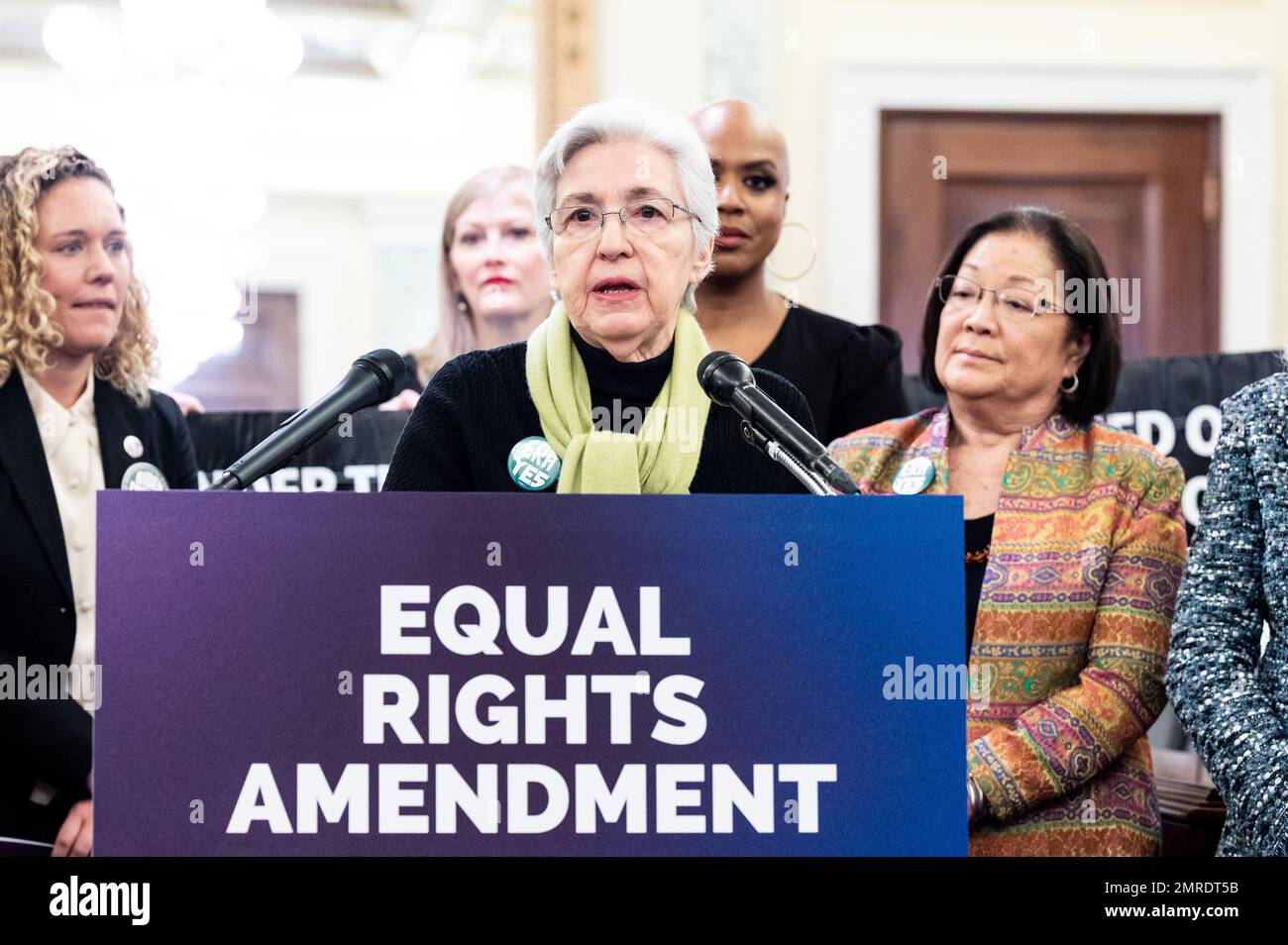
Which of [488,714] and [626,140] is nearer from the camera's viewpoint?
[488,714]

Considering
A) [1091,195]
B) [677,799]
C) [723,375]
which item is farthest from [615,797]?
[1091,195]

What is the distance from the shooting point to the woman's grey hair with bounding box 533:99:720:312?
1.88 meters

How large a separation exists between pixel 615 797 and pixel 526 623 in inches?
6.7

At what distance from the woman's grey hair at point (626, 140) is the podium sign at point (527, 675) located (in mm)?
693

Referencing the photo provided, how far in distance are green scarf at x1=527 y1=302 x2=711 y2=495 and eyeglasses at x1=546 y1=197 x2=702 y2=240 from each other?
123 millimetres

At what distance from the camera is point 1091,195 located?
4.59 m

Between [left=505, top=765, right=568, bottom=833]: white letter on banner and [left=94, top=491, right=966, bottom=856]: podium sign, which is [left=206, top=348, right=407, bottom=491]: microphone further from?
[left=505, top=765, right=568, bottom=833]: white letter on banner

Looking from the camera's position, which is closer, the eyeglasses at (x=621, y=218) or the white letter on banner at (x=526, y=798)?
the white letter on banner at (x=526, y=798)

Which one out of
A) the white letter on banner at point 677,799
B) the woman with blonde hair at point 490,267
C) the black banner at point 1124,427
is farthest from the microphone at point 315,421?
the black banner at point 1124,427

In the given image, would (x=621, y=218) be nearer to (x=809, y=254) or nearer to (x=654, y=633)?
(x=654, y=633)

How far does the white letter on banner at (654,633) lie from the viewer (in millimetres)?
1326

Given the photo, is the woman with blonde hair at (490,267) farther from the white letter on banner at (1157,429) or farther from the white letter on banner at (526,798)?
the white letter on banner at (526,798)
